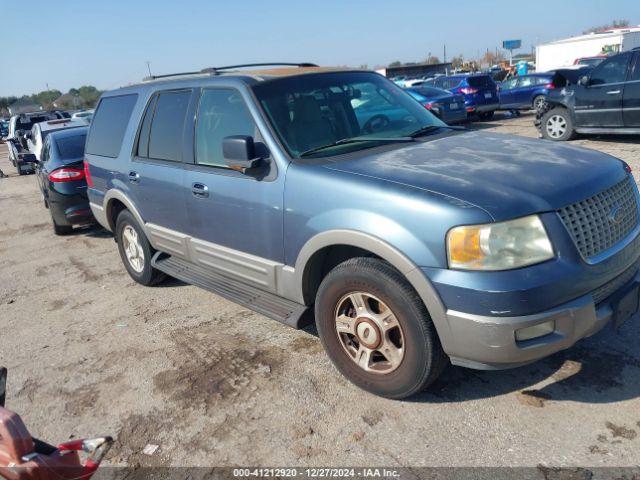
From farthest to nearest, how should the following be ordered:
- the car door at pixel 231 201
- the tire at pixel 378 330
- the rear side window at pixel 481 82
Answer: the rear side window at pixel 481 82 < the car door at pixel 231 201 < the tire at pixel 378 330

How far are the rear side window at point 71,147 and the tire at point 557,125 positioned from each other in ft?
31.6

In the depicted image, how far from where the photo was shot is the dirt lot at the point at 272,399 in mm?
2773

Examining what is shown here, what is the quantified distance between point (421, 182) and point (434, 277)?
527 millimetres

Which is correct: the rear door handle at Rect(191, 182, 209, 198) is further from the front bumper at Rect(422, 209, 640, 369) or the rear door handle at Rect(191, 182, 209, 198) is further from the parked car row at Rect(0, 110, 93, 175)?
the parked car row at Rect(0, 110, 93, 175)

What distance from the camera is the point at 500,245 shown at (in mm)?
2580

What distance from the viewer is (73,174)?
7.87m

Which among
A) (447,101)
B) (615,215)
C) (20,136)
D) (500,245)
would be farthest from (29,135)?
(615,215)

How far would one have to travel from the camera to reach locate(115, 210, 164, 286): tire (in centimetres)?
525

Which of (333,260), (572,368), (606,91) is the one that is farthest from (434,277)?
(606,91)

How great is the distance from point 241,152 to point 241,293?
1.12m

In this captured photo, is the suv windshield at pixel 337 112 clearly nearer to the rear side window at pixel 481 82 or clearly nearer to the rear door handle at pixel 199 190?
the rear door handle at pixel 199 190

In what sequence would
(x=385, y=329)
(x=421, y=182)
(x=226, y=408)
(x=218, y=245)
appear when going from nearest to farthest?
1. (x=421, y=182)
2. (x=385, y=329)
3. (x=226, y=408)
4. (x=218, y=245)

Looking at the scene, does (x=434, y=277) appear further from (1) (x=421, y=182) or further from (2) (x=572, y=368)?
(2) (x=572, y=368)

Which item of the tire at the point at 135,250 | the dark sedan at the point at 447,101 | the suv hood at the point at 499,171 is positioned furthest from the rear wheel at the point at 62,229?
the dark sedan at the point at 447,101
